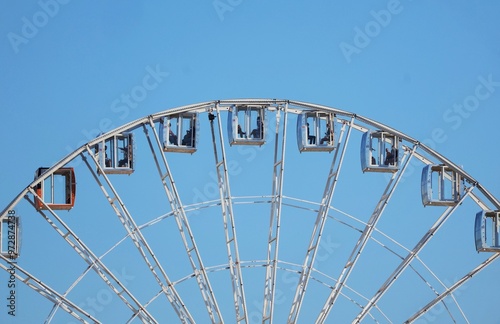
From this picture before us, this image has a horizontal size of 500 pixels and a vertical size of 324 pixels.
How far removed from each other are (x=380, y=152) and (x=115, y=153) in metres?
11.0

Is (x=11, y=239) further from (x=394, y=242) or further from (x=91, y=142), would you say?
(x=394, y=242)

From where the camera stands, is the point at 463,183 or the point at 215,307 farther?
the point at 463,183

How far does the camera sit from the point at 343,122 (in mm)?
63438

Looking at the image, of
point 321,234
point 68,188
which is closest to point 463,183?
point 321,234

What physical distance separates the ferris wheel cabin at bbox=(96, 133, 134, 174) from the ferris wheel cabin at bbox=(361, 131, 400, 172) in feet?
31.6

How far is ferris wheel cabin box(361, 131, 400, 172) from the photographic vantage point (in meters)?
64.1

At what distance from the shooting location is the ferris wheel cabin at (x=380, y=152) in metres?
64.1

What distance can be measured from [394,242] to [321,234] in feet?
12.1

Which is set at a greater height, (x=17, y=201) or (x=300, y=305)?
(x=17, y=201)

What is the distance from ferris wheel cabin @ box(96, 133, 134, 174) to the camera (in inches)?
2430

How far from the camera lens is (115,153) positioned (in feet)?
203

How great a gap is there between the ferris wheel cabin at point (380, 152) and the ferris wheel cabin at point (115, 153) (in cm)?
964

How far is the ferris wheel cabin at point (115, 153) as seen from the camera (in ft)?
202

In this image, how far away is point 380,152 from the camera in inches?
2530
